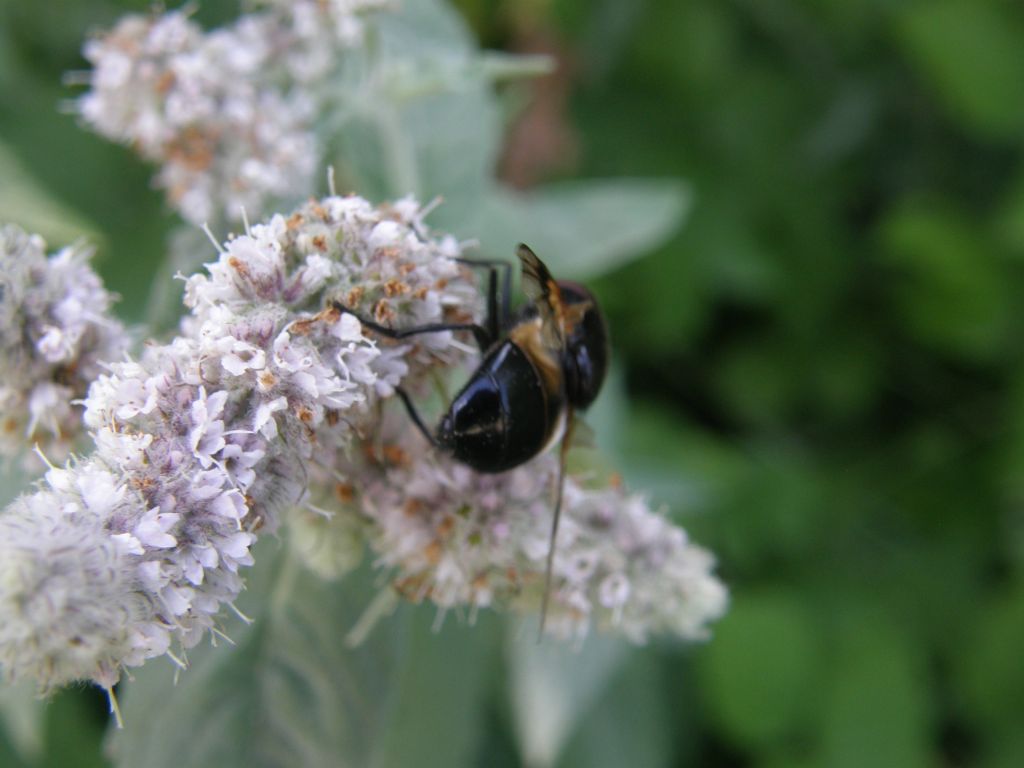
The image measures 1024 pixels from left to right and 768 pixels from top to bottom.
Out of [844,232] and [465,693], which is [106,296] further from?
[844,232]

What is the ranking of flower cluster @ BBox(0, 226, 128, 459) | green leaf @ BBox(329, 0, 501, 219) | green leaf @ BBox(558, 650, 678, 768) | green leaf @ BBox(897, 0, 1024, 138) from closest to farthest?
flower cluster @ BBox(0, 226, 128, 459)
green leaf @ BBox(329, 0, 501, 219)
green leaf @ BBox(558, 650, 678, 768)
green leaf @ BBox(897, 0, 1024, 138)

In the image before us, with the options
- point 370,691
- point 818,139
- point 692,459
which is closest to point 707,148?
point 818,139

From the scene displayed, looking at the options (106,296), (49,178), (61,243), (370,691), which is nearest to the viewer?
(106,296)

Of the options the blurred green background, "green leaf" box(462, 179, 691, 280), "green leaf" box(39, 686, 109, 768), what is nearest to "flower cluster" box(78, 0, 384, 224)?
"green leaf" box(462, 179, 691, 280)

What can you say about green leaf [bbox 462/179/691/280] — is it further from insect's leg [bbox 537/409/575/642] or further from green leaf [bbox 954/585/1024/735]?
green leaf [bbox 954/585/1024/735]

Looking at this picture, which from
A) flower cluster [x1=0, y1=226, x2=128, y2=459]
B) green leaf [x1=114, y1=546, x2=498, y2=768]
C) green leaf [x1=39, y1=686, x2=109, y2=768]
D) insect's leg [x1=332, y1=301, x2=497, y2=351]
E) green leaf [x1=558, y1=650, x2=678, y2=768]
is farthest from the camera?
green leaf [x1=558, y1=650, x2=678, y2=768]

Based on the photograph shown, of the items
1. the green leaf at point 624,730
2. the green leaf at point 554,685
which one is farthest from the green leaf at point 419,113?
the green leaf at point 624,730

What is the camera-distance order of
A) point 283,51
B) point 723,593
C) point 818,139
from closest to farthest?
1. point 723,593
2. point 283,51
3. point 818,139

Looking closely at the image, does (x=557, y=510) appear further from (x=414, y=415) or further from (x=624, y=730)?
(x=624, y=730)
